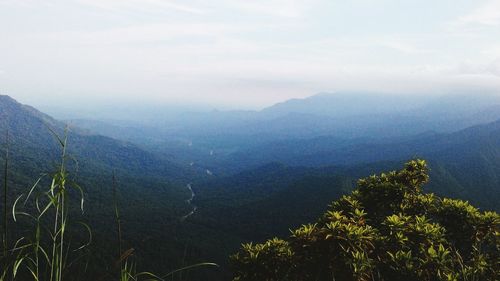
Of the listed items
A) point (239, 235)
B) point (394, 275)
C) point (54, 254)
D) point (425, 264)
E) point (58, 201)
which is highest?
point (58, 201)

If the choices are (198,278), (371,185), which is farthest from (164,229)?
(371,185)

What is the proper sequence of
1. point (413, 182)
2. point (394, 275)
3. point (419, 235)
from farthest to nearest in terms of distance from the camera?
point (413, 182), point (419, 235), point (394, 275)

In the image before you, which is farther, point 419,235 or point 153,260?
point 153,260

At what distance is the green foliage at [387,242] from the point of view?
11.5 m

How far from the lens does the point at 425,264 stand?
1134 centimetres

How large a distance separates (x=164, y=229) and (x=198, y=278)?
168 feet

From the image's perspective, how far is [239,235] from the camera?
7077 inches

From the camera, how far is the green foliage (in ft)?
37.8

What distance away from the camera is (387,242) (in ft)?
45.3

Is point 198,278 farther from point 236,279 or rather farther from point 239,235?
point 236,279

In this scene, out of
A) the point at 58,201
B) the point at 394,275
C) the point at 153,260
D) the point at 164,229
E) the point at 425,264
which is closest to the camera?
the point at 58,201

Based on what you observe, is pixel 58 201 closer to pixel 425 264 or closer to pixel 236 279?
pixel 425 264

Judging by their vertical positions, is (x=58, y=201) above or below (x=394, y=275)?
above

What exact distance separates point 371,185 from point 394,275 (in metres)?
7.49
